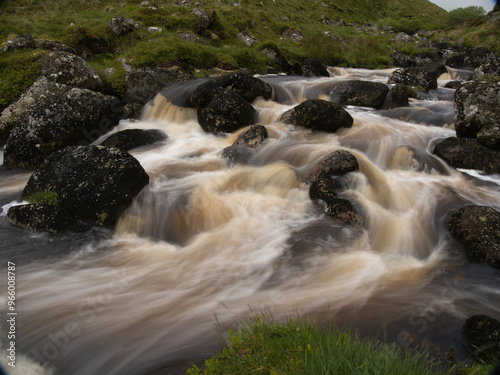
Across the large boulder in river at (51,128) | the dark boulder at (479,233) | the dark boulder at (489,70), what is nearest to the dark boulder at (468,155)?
the dark boulder at (479,233)

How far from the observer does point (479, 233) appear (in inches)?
217

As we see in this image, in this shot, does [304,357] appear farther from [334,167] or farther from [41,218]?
[41,218]

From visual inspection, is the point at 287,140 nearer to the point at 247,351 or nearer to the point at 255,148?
the point at 255,148

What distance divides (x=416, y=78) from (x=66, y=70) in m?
15.5

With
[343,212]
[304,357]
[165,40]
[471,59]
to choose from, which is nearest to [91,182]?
[343,212]

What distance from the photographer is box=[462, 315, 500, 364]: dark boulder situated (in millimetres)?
3328

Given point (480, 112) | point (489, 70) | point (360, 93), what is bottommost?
point (480, 112)

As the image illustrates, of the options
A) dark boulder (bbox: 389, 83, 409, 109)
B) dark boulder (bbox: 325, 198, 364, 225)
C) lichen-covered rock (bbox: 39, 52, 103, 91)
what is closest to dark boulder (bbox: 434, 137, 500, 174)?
dark boulder (bbox: 325, 198, 364, 225)

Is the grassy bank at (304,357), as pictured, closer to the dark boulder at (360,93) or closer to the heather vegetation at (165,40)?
the dark boulder at (360,93)

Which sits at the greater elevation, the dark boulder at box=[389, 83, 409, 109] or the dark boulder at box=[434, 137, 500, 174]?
the dark boulder at box=[389, 83, 409, 109]

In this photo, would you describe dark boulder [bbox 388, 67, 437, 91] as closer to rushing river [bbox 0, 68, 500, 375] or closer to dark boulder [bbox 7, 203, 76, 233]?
rushing river [bbox 0, 68, 500, 375]

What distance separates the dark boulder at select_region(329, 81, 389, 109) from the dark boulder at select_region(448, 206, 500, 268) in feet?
26.3

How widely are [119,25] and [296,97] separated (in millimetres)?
10824

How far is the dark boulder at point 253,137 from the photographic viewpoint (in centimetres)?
952
